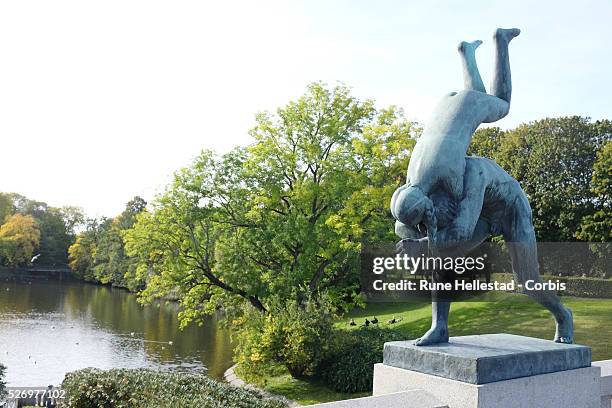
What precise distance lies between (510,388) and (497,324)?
16.4m

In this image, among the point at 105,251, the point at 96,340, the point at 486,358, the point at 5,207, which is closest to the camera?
the point at 486,358

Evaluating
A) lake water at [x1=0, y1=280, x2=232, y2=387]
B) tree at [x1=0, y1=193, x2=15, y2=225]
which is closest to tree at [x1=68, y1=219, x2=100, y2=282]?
tree at [x1=0, y1=193, x2=15, y2=225]

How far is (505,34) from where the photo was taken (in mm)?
4418

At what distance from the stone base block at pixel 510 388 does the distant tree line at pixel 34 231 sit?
5747 cm

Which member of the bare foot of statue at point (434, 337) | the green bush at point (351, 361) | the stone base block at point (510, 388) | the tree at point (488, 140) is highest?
the tree at point (488, 140)

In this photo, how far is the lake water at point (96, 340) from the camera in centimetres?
1891

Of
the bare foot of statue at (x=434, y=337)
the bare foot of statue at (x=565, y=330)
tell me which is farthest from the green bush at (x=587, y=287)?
the bare foot of statue at (x=434, y=337)

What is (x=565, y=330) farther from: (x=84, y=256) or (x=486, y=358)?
(x=84, y=256)

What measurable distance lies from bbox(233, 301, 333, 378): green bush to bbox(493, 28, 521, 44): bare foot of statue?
11.0m

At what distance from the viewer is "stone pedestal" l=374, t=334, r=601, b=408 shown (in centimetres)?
346

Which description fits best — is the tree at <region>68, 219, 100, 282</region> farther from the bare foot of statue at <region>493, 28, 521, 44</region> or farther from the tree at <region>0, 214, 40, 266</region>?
the bare foot of statue at <region>493, 28, 521, 44</region>

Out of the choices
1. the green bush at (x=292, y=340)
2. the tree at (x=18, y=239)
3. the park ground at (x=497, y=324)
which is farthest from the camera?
the tree at (x=18, y=239)

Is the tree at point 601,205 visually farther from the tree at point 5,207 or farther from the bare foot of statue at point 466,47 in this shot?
the tree at point 5,207

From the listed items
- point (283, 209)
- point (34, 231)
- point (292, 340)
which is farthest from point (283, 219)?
point (34, 231)
